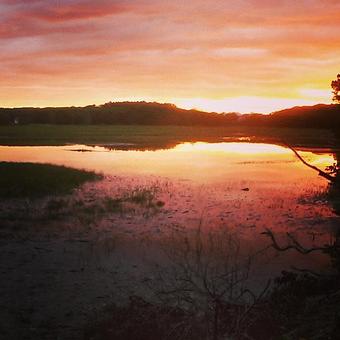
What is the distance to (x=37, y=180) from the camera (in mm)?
26312

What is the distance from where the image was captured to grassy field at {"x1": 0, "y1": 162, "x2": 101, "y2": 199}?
77.3 feet

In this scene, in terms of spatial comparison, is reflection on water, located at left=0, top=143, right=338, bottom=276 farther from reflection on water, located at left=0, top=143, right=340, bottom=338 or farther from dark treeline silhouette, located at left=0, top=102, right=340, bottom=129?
dark treeline silhouette, located at left=0, top=102, right=340, bottom=129

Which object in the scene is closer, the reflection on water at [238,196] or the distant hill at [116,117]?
the reflection on water at [238,196]

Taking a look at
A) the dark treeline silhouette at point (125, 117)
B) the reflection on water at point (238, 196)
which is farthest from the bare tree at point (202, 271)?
the dark treeline silhouette at point (125, 117)

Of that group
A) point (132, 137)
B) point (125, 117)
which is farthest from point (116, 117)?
point (132, 137)

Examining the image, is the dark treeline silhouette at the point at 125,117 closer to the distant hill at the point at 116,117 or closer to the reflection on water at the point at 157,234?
the distant hill at the point at 116,117

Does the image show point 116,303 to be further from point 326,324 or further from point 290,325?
point 326,324

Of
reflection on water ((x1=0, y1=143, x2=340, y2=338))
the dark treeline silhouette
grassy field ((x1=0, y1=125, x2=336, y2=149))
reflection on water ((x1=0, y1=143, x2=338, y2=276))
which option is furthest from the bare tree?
the dark treeline silhouette

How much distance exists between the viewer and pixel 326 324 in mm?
6203

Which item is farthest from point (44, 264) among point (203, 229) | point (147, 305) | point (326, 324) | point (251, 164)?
point (251, 164)

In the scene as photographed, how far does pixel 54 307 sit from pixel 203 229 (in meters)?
7.90

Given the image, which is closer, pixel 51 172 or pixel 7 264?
pixel 7 264

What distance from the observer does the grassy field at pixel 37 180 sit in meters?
23.5

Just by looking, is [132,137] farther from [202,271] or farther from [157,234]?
[202,271]
